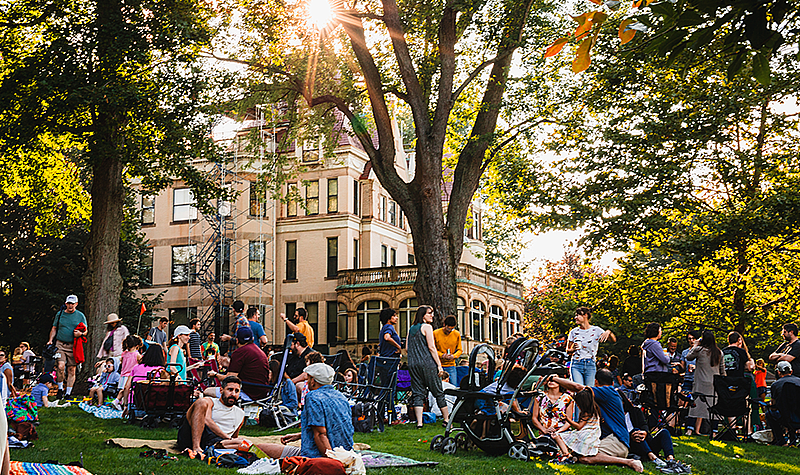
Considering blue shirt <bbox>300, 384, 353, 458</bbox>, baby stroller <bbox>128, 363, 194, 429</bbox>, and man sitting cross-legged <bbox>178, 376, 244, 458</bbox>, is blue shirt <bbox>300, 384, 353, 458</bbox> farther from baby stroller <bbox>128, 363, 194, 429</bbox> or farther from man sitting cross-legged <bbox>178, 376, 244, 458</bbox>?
baby stroller <bbox>128, 363, 194, 429</bbox>

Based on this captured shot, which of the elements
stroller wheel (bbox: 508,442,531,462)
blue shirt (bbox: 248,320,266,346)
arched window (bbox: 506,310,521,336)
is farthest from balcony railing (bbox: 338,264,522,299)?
stroller wheel (bbox: 508,442,531,462)

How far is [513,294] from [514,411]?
43482 millimetres

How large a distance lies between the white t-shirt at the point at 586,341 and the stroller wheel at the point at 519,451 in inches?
133

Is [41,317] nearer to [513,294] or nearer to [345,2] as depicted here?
[345,2]

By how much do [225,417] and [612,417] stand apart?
5001 mm

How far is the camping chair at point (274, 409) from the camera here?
1304cm

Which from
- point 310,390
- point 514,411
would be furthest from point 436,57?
point 310,390

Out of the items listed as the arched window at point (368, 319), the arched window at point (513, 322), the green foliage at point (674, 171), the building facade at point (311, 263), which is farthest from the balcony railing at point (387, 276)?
the green foliage at point (674, 171)

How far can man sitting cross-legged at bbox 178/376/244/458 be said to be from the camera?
9.81m

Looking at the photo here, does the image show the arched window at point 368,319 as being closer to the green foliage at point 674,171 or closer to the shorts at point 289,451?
the green foliage at point 674,171

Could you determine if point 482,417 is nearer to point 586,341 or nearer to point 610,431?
point 610,431

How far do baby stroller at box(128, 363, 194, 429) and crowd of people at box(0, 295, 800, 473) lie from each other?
1.42ft

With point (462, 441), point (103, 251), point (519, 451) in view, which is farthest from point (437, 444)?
point (103, 251)

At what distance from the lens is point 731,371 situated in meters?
14.4
